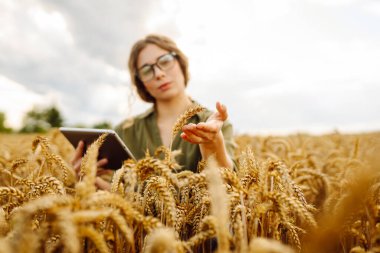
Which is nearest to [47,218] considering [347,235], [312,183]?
[347,235]

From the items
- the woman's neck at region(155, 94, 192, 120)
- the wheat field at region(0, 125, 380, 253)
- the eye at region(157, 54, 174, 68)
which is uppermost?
the eye at region(157, 54, 174, 68)

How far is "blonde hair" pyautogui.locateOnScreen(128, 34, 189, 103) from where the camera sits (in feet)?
10.9

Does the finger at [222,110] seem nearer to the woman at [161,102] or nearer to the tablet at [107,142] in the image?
the tablet at [107,142]

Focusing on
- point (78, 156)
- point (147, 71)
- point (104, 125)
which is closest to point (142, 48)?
point (147, 71)

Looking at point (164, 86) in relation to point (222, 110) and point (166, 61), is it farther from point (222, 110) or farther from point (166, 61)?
point (222, 110)

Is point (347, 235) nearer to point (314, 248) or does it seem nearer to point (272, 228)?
point (272, 228)

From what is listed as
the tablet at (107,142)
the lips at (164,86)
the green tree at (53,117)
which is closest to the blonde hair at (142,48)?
the lips at (164,86)

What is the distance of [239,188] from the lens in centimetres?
105

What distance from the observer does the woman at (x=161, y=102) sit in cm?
302

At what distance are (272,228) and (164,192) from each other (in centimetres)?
43

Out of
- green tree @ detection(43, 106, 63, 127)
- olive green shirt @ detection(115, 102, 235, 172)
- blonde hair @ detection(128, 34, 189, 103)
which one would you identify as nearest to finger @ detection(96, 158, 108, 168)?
olive green shirt @ detection(115, 102, 235, 172)

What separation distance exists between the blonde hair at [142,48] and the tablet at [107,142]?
128 centimetres

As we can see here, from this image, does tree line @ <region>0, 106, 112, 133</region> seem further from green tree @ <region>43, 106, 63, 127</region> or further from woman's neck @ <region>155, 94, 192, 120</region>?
woman's neck @ <region>155, 94, 192, 120</region>

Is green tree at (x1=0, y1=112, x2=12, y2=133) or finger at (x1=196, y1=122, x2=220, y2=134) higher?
green tree at (x1=0, y1=112, x2=12, y2=133)
